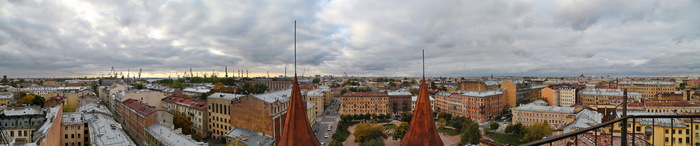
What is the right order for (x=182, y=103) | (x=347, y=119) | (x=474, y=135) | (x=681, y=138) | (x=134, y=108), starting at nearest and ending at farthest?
(x=681, y=138), (x=474, y=135), (x=134, y=108), (x=182, y=103), (x=347, y=119)

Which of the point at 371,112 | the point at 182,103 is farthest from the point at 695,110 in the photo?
the point at 182,103

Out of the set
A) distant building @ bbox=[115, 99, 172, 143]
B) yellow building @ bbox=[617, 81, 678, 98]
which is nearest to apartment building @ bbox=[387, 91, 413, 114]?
distant building @ bbox=[115, 99, 172, 143]

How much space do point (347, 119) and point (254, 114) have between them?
1915 centimetres

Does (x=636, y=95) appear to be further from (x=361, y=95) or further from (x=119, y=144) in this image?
(x=119, y=144)

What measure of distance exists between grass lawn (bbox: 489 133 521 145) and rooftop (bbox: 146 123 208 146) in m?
29.9

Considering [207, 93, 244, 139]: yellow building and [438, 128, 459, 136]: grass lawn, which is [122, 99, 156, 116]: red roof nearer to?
[207, 93, 244, 139]: yellow building

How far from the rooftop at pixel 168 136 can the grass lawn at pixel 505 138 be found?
2992 cm

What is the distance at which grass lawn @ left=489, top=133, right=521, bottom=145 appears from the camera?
35031 millimetres

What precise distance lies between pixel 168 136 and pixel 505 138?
33.6 meters

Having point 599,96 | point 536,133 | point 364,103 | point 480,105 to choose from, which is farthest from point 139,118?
point 599,96

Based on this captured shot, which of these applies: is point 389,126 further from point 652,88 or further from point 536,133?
point 652,88

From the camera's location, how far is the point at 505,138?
1433 inches

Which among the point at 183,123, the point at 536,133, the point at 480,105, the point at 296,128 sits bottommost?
the point at 536,133

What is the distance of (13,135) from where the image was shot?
22.5 m
